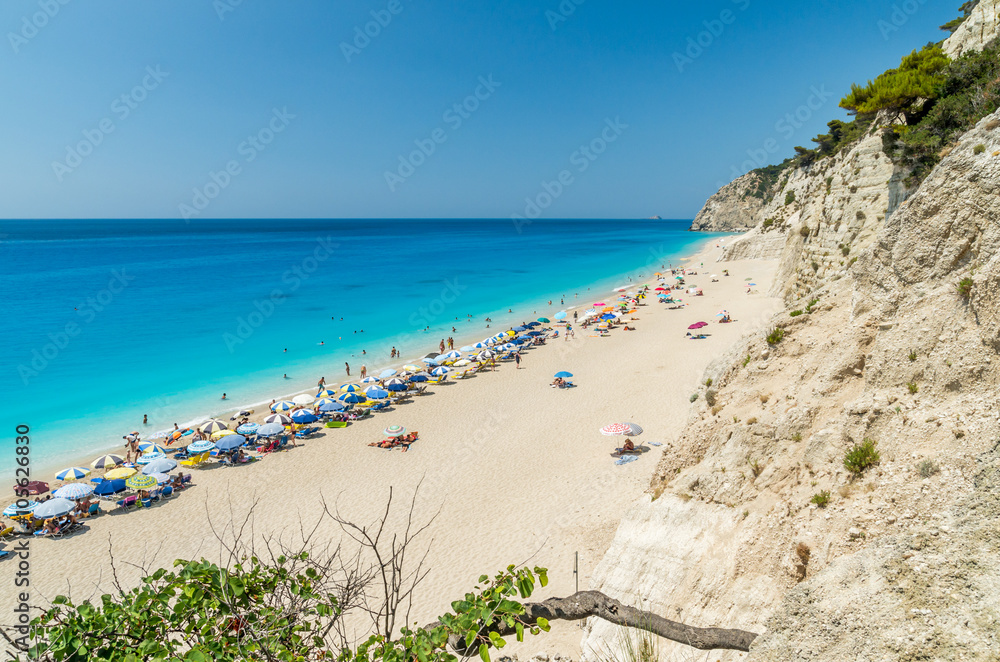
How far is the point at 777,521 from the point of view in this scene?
704 cm

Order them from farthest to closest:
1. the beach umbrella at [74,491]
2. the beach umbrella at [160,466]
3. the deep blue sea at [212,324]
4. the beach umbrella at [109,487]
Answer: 1. the deep blue sea at [212,324]
2. the beach umbrella at [160,466]
3. the beach umbrella at [109,487]
4. the beach umbrella at [74,491]

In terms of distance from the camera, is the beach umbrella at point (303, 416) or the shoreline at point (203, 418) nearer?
the shoreline at point (203, 418)

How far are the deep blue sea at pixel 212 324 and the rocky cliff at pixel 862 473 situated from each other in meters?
25.1

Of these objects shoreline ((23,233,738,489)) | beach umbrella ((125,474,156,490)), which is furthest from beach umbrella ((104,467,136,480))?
shoreline ((23,233,738,489))

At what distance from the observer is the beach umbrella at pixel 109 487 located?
17.3 metres

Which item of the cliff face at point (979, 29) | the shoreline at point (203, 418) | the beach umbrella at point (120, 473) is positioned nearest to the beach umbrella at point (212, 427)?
the shoreline at point (203, 418)

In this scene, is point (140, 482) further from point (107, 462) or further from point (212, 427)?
point (212, 427)

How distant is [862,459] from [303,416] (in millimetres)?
21528

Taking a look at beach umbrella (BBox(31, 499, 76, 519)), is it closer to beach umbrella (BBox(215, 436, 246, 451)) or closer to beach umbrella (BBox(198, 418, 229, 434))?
beach umbrella (BBox(215, 436, 246, 451))

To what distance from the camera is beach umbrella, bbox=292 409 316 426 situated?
75.5 feet

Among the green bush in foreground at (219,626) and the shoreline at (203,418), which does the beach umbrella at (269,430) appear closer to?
the shoreline at (203,418)

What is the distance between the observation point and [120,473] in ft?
58.3

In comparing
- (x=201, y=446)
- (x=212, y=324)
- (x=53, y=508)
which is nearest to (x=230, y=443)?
(x=201, y=446)

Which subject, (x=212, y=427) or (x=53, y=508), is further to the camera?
(x=212, y=427)
